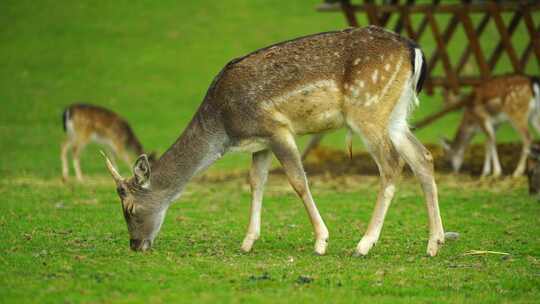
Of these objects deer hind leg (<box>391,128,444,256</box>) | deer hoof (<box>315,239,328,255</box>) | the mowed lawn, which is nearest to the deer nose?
the mowed lawn

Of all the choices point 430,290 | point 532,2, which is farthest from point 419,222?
point 532,2

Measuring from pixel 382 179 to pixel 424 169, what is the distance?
45 centimetres

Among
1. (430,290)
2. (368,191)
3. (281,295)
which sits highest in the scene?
(281,295)

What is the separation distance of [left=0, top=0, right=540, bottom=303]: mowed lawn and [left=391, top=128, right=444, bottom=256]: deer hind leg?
0.37m

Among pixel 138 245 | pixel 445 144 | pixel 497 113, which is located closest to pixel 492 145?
pixel 497 113

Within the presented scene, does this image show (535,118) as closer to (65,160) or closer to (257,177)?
(65,160)

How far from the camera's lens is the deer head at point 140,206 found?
9227 mm

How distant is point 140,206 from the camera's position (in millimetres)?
9344

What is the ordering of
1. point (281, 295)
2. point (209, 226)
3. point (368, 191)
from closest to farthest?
point (281, 295), point (209, 226), point (368, 191)

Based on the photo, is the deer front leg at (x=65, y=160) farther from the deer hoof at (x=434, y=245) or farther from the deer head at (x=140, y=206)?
the deer hoof at (x=434, y=245)

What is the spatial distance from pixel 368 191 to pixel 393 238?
523 centimetres

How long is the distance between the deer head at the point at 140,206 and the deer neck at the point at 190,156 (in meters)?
0.11

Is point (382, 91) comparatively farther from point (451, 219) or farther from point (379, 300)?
point (451, 219)

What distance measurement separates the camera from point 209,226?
11414 mm
